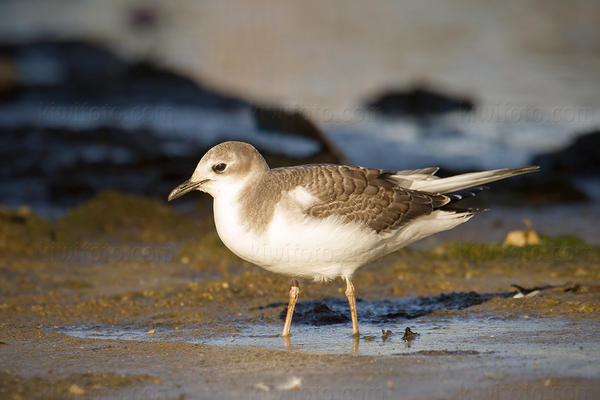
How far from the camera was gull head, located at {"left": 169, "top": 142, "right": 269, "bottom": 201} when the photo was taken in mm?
6844

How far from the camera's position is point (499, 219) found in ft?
43.3

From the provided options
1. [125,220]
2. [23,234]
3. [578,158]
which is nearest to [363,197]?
[23,234]

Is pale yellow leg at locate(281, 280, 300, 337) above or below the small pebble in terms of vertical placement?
above

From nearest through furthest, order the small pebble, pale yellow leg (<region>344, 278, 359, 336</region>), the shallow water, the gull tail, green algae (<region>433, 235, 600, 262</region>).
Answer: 1. the small pebble
2. the shallow water
3. pale yellow leg (<region>344, 278, 359, 336</region>)
4. the gull tail
5. green algae (<region>433, 235, 600, 262</region>)

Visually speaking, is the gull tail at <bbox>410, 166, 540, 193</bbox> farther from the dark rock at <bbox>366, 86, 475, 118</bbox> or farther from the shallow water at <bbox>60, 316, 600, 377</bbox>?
the dark rock at <bbox>366, 86, 475, 118</bbox>

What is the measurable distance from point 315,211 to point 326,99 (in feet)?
55.0

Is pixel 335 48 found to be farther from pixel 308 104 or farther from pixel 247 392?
pixel 247 392

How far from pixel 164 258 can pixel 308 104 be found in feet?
39.2

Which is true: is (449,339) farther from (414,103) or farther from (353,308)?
(414,103)

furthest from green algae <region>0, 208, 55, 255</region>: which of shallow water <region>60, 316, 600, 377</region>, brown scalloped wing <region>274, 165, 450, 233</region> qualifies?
brown scalloped wing <region>274, 165, 450, 233</region>

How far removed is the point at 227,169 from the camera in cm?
685

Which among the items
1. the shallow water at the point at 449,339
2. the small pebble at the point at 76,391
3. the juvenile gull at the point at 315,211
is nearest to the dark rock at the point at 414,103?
the juvenile gull at the point at 315,211

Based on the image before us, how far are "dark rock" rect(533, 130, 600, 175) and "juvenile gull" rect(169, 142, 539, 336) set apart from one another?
31.8 ft

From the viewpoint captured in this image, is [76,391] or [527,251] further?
[527,251]
